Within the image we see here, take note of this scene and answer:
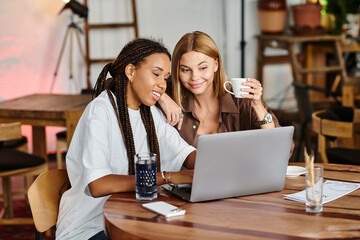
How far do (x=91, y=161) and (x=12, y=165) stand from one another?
5.06ft

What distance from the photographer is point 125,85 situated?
1.91m

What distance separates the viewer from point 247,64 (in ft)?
19.7

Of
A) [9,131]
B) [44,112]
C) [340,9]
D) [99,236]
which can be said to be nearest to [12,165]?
[9,131]

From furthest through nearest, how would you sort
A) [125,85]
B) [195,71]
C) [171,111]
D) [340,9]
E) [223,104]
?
[340,9] < [223,104] < [195,71] < [171,111] < [125,85]

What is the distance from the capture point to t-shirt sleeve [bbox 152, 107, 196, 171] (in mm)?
1964

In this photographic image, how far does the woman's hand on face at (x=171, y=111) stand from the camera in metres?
2.13

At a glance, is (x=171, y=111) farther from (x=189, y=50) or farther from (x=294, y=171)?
(x=294, y=171)

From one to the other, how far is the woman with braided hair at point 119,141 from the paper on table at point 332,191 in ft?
1.05

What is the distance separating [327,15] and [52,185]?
4.53 m

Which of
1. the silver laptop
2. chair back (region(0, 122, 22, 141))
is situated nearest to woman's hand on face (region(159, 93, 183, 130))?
the silver laptop

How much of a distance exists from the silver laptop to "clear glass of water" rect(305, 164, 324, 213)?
0.15 m

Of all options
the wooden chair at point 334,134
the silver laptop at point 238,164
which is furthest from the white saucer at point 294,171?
the wooden chair at point 334,134

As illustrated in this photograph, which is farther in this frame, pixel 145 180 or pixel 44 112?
pixel 44 112

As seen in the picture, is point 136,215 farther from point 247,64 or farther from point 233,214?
point 247,64
